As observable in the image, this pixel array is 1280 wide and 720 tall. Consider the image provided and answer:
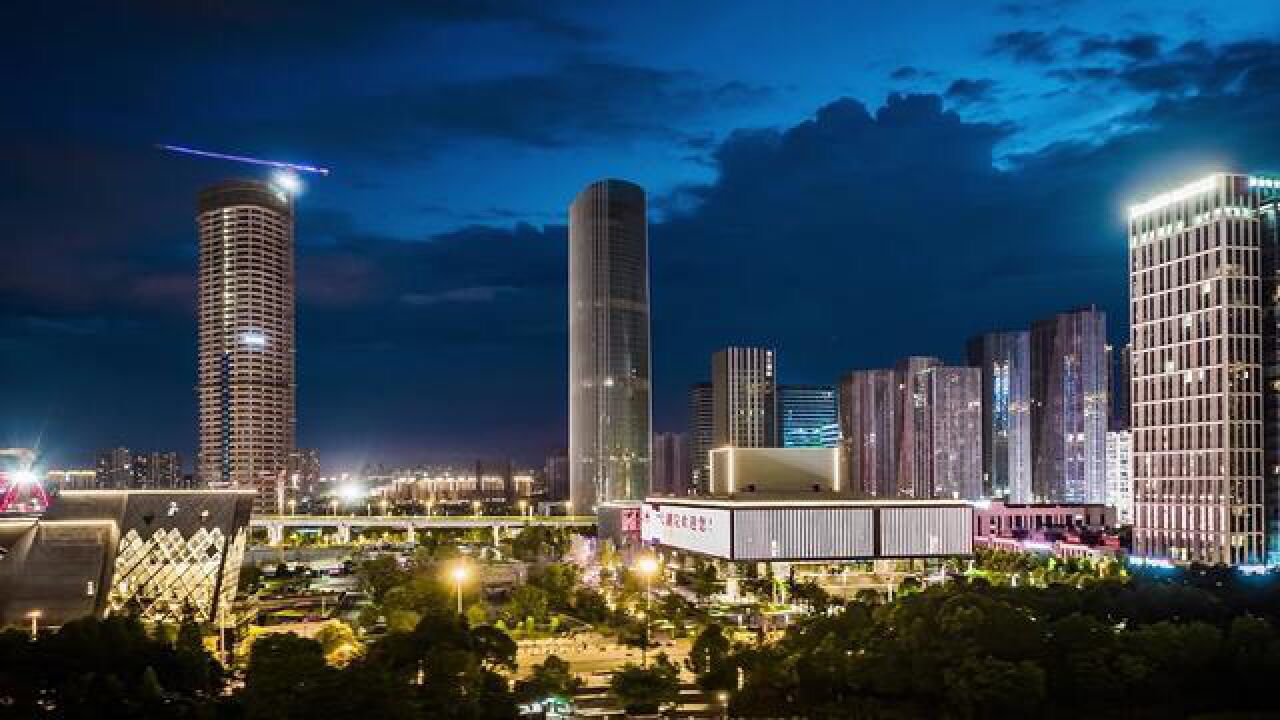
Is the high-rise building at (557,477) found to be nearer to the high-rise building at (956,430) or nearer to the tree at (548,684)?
the high-rise building at (956,430)

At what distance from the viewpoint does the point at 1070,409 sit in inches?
3871

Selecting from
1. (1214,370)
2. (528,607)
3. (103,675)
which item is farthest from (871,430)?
(103,675)

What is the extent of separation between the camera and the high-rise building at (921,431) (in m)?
96.9

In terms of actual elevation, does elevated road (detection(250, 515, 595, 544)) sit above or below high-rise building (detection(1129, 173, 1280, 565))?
below

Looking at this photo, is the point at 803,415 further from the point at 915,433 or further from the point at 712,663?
the point at 712,663

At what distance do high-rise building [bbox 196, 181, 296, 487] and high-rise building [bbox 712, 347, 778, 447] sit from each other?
152 ft

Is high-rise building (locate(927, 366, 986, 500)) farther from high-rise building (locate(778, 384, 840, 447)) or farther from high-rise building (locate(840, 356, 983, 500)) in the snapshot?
high-rise building (locate(778, 384, 840, 447))

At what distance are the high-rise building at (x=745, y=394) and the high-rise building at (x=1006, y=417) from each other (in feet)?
85.5

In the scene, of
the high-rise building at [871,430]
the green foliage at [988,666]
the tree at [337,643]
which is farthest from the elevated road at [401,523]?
the green foliage at [988,666]

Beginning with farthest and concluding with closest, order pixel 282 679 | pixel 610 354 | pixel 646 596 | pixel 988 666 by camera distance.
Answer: pixel 610 354 → pixel 646 596 → pixel 988 666 → pixel 282 679

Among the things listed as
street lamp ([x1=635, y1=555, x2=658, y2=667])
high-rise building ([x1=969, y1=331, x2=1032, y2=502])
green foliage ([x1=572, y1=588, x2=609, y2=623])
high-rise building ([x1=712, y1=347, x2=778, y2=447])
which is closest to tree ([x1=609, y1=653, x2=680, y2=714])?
street lamp ([x1=635, y1=555, x2=658, y2=667])

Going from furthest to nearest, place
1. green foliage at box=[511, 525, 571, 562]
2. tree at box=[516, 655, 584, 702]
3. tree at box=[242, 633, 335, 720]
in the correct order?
green foliage at box=[511, 525, 571, 562], tree at box=[516, 655, 584, 702], tree at box=[242, 633, 335, 720]

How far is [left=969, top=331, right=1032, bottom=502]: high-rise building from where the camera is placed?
102 meters

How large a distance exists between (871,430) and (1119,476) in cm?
2833
